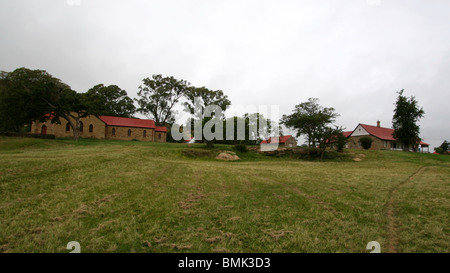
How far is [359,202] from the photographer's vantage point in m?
7.12

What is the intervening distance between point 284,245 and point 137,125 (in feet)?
160

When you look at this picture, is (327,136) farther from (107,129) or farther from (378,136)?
(107,129)

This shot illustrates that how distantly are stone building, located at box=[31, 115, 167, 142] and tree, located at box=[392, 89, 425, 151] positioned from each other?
5335cm

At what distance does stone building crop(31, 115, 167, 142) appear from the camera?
38.1 meters

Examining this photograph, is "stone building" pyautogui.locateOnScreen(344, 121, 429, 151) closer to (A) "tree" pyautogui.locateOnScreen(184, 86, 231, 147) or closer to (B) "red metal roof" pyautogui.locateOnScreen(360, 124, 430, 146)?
(B) "red metal roof" pyautogui.locateOnScreen(360, 124, 430, 146)

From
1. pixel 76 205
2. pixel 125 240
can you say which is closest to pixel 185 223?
pixel 125 240

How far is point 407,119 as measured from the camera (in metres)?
36.7

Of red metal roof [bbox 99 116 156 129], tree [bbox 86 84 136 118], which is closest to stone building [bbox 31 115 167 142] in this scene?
red metal roof [bbox 99 116 156 129]

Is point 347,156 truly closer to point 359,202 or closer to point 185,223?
point 359,202

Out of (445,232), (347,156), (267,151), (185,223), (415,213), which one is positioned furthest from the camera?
(267,151)

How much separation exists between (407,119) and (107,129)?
6369cm

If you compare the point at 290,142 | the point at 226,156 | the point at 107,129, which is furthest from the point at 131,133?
the point at 290,142

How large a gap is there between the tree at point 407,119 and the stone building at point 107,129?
5335cm

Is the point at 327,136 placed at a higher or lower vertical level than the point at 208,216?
higher
